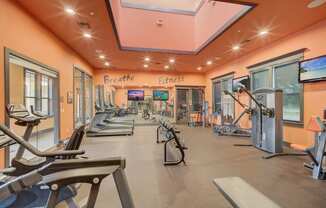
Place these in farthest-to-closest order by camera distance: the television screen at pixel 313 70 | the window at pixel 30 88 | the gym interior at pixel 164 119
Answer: the window at pixel 30 88
the television screen at pixel 313 70
the gym interior at pixel 164 119

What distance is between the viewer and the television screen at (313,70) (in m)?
4.36

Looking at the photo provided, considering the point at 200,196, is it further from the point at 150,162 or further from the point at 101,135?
the point at 101,135

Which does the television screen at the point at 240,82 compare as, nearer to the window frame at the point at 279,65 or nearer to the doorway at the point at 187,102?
the window frame at the point at 279,65

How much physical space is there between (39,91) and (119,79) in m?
5.58

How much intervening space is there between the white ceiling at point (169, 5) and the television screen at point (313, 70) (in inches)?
179

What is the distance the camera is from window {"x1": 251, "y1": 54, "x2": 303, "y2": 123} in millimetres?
5230

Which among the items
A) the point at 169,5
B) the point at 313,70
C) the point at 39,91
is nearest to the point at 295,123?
the point at 313,70

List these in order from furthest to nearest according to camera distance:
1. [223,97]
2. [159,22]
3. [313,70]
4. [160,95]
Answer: [160,95]
[223,97]
[159,22]
[313,70]

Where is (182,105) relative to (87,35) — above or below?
below

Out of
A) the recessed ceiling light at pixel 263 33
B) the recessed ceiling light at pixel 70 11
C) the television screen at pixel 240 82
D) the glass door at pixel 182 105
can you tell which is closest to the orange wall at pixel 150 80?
the glass door at pixel 182 105

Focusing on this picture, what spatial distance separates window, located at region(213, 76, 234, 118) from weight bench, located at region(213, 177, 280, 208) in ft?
20.9

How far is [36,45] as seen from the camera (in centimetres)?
431

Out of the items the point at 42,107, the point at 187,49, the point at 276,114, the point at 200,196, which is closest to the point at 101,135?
the point at 42,107

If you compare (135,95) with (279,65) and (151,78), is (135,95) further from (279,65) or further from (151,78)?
(279,65)
